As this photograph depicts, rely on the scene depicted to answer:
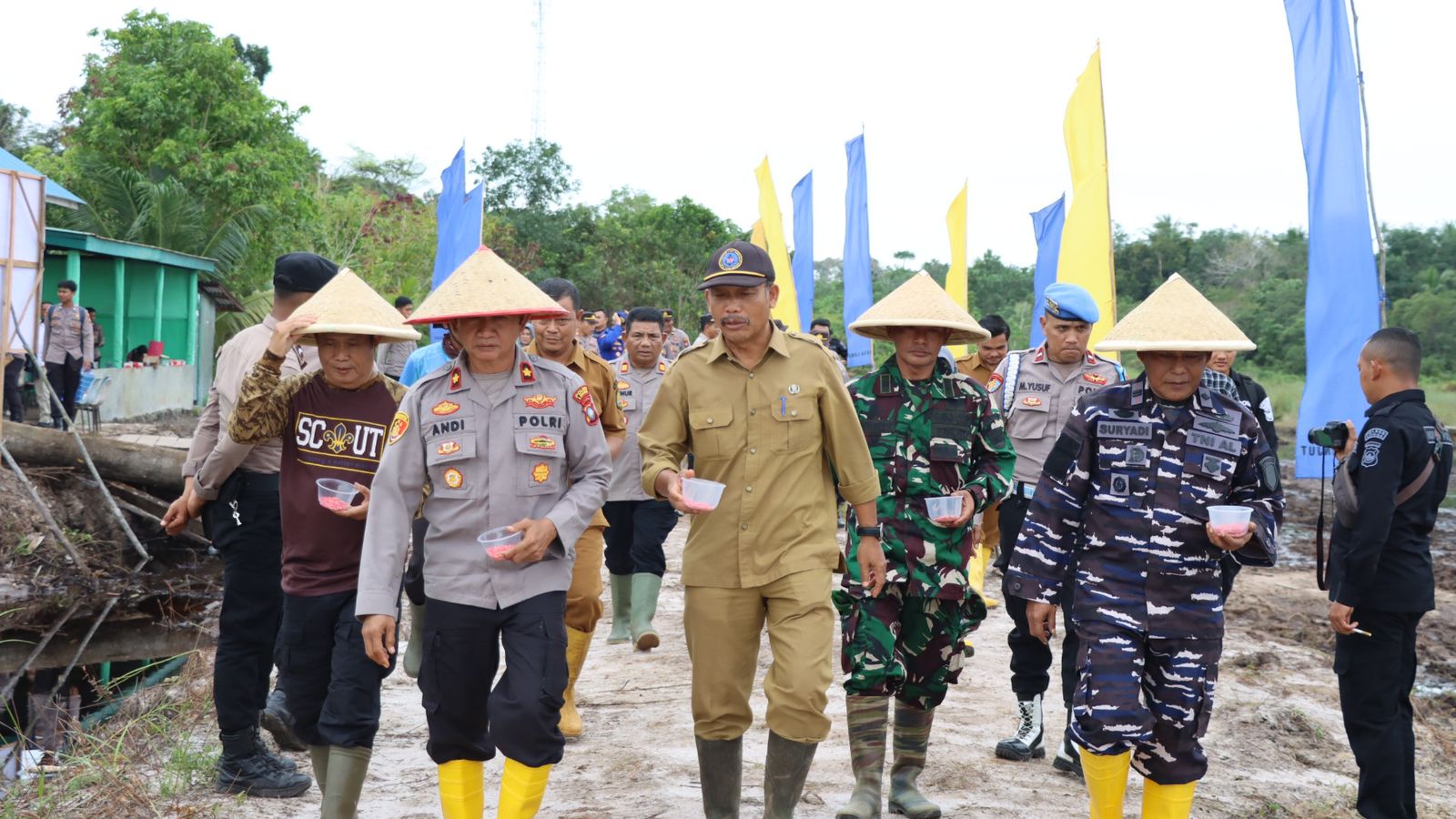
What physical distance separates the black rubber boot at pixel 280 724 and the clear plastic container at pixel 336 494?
6.30 ft

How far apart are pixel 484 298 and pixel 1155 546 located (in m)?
2.46

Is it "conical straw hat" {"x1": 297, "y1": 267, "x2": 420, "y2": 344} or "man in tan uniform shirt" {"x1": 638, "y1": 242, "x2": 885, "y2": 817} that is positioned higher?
"conical straw hat" {"x1": 297, "y1": 267, "x2": 420, "y2": 344}

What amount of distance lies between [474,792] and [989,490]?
7.71ft

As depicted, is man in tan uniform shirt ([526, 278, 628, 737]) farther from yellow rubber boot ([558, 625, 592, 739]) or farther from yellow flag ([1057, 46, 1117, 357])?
yellow flag ([1057, 46, 1117, 357])

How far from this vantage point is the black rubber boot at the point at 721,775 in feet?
15.3

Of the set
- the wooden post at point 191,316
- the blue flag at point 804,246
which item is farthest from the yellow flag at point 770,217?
the wooden post at point 191,316

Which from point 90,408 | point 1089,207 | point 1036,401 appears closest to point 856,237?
point 1089,207

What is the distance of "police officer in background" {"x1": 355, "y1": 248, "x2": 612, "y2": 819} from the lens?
4.08m

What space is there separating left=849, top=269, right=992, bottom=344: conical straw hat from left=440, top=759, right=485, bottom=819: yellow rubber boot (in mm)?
2267

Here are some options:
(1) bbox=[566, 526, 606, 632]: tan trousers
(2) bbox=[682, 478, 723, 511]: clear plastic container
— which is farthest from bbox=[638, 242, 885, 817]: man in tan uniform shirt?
(1) bbox=[566, 526, 606, 632]: tan trousers

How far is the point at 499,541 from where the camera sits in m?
4.00

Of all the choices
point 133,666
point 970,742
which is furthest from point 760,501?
point 133,666

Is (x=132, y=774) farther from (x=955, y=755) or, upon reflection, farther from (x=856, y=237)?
(x=856, y=237)

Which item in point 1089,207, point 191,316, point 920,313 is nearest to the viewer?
point 920,313
